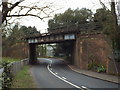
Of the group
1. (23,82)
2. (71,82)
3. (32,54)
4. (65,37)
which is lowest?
(71,82)

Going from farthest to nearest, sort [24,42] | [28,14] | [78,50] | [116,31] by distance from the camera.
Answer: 1. [24,42]
2. [78,50]
3. [116,31]
4. [28,14]

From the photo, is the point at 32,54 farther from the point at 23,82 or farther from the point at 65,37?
the point at 23,82

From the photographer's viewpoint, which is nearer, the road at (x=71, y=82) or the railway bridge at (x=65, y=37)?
the road at (x=71, y=82)

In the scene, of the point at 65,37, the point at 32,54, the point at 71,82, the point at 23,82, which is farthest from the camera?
the point at 32,54

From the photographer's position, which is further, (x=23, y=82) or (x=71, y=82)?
(x=71, y=82)

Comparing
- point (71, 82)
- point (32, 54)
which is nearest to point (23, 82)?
point (71, 82)

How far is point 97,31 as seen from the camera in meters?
35.2

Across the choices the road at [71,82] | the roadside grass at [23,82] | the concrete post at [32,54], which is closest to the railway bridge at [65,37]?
the concrete post at [32,54]

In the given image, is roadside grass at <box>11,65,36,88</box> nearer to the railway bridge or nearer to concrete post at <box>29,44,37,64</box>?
the railway bridge

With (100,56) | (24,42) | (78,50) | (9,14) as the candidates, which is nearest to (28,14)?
(9,14)

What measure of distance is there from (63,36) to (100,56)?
13920 millimetres

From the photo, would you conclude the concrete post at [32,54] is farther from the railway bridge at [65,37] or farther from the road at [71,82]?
the road at [71,82]

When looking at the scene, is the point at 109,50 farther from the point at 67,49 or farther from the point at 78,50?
the point at 67,49

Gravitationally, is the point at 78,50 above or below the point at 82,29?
below
